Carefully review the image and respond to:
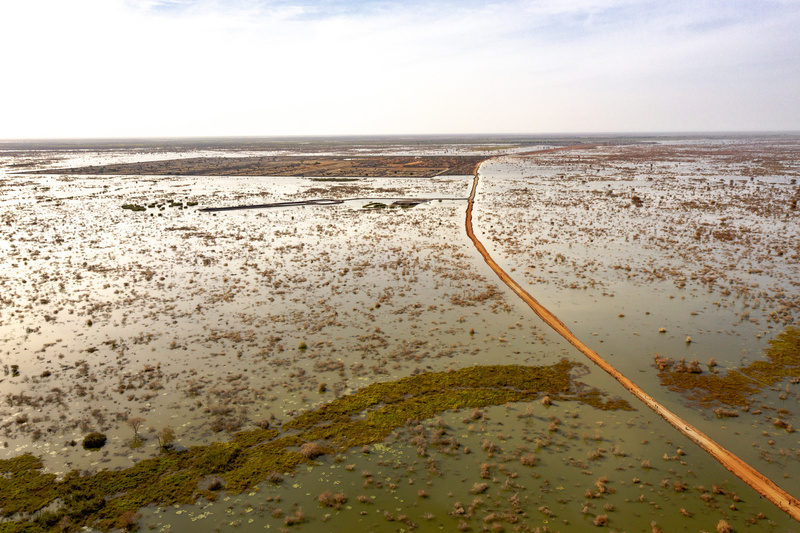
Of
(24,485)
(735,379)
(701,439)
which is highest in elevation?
(735,379)

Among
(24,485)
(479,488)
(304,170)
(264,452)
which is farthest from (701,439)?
(304,170)

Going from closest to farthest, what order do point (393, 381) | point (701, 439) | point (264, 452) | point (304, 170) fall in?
point (264, 452) < point (701, 439) < point (393, 381) < point (304, 170)

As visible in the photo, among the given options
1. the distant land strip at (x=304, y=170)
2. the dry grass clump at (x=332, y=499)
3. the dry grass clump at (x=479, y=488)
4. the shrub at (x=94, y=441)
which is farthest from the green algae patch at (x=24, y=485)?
the distant land strip at (x=304, y=170)

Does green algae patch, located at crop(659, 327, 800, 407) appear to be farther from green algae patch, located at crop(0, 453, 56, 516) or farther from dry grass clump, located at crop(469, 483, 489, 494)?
green algae patch, located at crop(0, 453, 56, 516)

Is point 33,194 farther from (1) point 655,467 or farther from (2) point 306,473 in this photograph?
(1) point 655,467

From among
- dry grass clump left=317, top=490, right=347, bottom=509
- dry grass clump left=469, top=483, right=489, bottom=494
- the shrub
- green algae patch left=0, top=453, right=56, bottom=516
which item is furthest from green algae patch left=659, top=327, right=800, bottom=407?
green algae patch left=0, top=453, right=56, bottom=516

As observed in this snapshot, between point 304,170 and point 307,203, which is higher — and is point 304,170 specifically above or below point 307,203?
above

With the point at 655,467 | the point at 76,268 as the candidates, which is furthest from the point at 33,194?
the point at 655,467

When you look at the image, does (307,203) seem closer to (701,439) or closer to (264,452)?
(264,452)

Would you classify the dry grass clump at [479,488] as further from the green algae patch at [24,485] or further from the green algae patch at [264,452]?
the green algae patch at [24,485]
